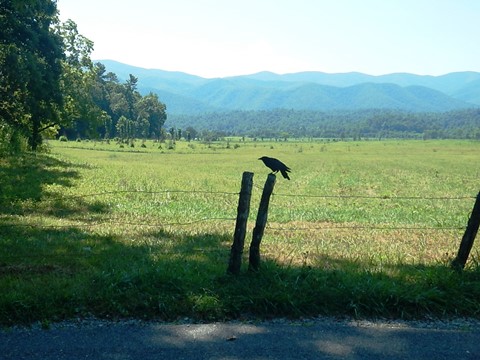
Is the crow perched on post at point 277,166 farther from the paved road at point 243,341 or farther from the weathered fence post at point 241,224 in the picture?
the paved road at point 243,341

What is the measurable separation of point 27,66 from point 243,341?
80.4 feet

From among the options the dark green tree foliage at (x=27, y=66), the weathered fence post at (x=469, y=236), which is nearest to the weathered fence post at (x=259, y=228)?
the weathered fence post at (x=469, y=236)

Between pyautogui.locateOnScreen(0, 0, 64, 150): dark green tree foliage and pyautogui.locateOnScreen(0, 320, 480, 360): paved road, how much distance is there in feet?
71.0

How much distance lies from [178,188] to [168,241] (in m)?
13.6

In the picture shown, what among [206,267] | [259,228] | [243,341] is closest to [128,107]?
[206,267]

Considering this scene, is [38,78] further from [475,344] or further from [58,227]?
[475,344]

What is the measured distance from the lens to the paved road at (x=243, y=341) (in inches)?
188

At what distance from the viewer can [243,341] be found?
16.6 feet

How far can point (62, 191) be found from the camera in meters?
18.0

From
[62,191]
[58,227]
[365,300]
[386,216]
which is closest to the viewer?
[365,300]

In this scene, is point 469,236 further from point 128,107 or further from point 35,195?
point 128,107

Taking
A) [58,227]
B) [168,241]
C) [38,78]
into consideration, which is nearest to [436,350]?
[168,241]

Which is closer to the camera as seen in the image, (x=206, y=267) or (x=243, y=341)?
(x=243, y=341)

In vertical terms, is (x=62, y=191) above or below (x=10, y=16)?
below
